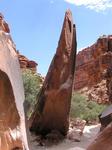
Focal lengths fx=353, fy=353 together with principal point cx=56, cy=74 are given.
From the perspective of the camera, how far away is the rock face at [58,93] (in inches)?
604

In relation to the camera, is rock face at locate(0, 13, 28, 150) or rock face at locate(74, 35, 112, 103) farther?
rock face at locate(74, 35, 112, 103)

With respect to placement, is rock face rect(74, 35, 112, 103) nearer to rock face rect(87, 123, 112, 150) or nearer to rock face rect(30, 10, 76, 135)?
rock face rect(30, 10, 76, 135)

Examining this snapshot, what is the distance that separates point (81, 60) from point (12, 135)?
52524 mm

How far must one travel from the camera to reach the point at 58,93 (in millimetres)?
15367

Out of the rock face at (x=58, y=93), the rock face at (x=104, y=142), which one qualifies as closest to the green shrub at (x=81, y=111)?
the rock face at (x=58, y=93)

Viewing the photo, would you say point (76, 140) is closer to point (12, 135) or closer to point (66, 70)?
point (66, 70)

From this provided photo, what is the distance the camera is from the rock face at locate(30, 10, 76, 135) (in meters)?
15.3

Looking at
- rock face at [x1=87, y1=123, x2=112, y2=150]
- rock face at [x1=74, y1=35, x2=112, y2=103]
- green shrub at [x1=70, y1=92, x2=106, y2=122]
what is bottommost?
green shrub at [x1=70, y1=92, x2=106, y2=122]

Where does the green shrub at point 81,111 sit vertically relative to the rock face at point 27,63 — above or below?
below

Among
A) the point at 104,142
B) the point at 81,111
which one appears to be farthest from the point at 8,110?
the point at 81,111

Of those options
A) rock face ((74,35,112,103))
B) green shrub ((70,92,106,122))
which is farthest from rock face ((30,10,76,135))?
rock face ((74,35,112,103))

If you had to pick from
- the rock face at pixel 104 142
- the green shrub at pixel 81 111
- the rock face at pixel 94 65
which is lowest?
the green shrub at pixel 81 111

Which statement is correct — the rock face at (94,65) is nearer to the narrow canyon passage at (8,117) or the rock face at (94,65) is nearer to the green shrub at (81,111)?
the green shrub at (81,111)

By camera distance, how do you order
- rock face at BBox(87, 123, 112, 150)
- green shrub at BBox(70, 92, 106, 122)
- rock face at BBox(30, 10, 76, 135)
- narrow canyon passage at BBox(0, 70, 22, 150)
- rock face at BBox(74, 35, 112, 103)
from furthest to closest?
rock face at BBox(74, 35, 112, 103), green shrub at BBox(70, 92, 106, 122), rock face at BBox(30, 10, 76, 135), narrow canyon passage at BBox(0, 70, 22, 150), rock face at BBox(87, 123, 112, 150)
